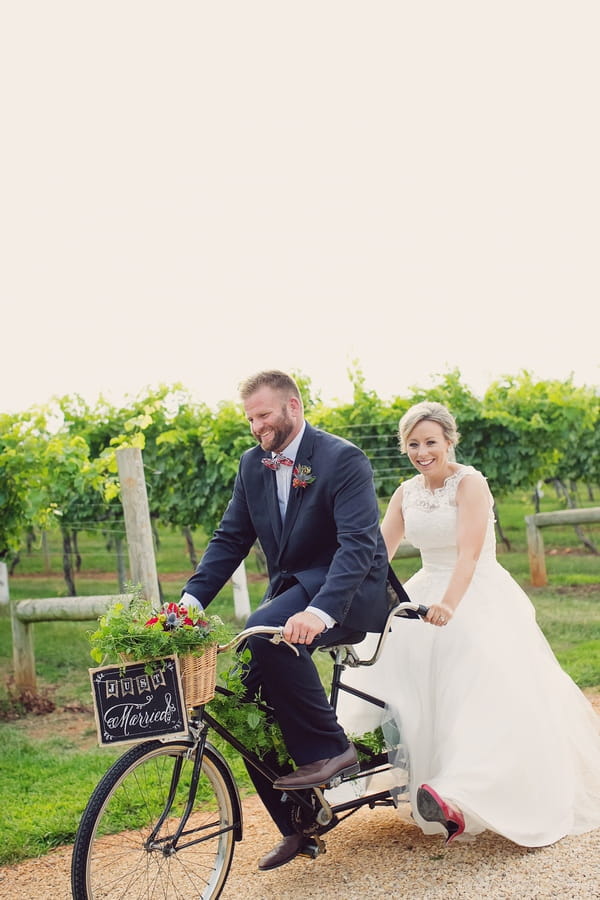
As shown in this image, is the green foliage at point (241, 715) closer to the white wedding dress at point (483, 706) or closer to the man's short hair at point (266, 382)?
the white wedding dress at point (483, 706)

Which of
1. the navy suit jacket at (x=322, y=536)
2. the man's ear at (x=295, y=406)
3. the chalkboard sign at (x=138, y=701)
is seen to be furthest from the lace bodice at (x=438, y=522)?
the chalkboard sign at (x=138, y=701)

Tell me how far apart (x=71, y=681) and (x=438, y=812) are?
6070 mm

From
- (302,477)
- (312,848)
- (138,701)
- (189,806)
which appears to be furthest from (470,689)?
(138,701)

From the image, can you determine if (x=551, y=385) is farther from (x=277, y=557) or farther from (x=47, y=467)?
(x=277, y=557)

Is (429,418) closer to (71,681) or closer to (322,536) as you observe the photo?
(322,536)

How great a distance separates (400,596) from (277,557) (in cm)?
60

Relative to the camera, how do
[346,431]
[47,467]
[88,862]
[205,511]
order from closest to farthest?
[88,862]
[47,467]
[205,511]
[346,431]

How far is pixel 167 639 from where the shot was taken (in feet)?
10.8

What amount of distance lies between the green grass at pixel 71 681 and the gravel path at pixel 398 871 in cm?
46

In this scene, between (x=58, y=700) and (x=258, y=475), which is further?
(x=58, y=700)

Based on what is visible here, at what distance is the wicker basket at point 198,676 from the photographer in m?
3.36

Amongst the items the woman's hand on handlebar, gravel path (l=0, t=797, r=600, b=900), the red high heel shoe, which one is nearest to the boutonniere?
the woman's hand on handlebar

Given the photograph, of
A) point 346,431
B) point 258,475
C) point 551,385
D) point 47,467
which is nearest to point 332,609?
point 258,475

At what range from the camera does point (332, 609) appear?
3537 millimetres
